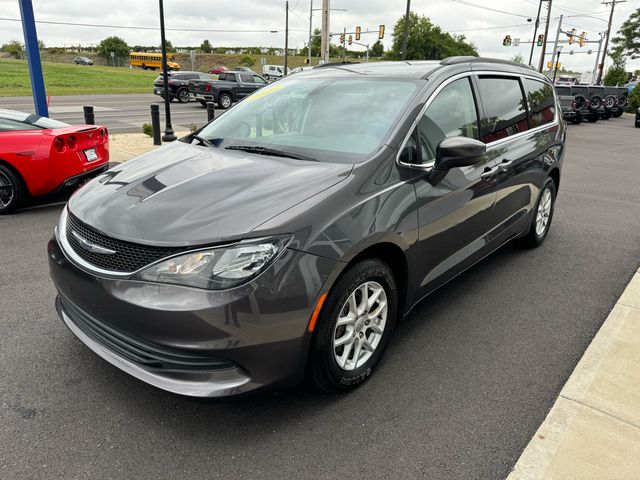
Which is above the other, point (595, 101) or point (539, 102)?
point (539, 102)

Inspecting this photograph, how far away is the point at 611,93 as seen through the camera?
28.2m

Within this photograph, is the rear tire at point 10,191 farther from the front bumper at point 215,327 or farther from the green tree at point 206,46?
the green tree at point 206,46

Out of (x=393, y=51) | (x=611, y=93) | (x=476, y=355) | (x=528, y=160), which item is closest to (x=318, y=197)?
(x=476, y=355)

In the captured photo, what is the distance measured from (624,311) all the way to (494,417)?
1.89m

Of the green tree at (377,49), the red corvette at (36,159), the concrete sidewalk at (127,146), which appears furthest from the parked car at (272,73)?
the green tree at (377,49)

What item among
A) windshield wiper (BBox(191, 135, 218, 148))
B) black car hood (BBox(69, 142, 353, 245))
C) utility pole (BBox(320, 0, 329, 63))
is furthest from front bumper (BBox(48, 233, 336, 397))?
utility pole (BBox(320, 0, 329, 63))

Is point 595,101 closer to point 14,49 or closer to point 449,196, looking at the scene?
point 449,196

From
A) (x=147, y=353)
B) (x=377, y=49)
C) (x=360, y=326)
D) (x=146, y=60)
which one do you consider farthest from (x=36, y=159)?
(x=377, y=49)

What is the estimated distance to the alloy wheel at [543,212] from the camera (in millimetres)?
5209

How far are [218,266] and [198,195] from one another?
1.84 feet

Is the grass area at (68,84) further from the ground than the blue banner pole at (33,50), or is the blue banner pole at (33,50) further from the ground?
the blue banner pole at (33,50)

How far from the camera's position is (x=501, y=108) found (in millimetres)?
4094

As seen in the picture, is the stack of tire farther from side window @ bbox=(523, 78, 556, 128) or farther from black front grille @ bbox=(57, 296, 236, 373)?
black front grille @ bbox=(57, 296, 236, 373)

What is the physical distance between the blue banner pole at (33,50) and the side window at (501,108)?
8365 millimetres
